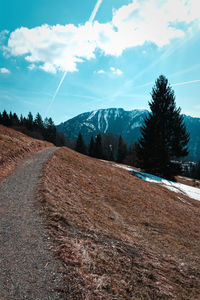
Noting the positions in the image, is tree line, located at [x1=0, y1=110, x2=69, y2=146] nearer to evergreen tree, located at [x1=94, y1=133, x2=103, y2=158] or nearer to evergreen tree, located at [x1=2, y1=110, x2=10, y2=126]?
evergreen tree, located at [x1=2, y1=110, x2=10, y2=126]

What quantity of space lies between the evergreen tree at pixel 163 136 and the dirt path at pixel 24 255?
1005 inches

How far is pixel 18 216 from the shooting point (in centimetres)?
534

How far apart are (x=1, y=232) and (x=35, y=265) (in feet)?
6.05

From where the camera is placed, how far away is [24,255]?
12.1 ft

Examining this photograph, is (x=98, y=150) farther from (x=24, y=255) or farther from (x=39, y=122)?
(x=24, y=255)

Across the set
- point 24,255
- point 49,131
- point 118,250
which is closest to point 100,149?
point 49,131

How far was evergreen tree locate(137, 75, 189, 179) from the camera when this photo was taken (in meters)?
27.9

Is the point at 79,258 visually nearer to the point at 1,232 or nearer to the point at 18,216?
the point at 1,232

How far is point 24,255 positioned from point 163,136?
29111 mm

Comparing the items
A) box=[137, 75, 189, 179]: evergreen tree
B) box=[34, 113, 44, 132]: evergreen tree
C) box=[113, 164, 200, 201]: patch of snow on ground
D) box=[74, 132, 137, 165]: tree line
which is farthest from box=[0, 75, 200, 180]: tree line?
box=[34, 113, 44, 132]: evergreen tree

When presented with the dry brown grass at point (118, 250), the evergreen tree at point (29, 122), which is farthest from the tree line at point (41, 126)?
the dry brown grass at point (118, 250)

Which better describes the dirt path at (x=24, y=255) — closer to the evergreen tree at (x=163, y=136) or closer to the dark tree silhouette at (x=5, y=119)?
the evergreen tree at (x=163, y=136)

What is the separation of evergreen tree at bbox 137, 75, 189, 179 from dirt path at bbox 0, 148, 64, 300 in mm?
25532

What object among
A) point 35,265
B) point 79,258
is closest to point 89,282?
point 79,258
